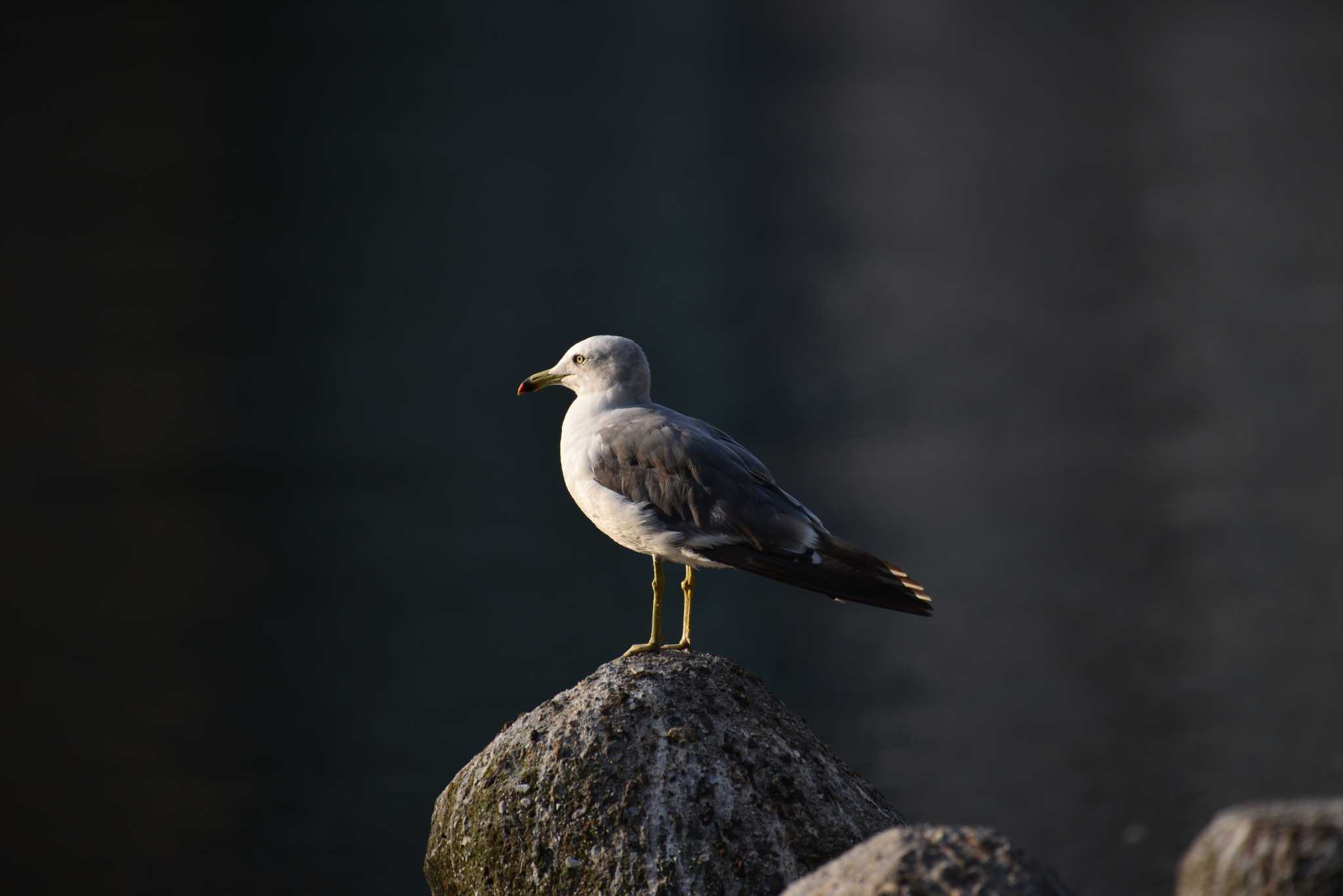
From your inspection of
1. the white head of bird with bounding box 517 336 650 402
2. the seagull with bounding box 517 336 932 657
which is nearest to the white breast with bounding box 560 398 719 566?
the seagull with bounding box 517 336 932 657

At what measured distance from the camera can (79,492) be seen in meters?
73.3

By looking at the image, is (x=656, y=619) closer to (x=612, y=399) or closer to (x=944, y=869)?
(x=612, y=399)

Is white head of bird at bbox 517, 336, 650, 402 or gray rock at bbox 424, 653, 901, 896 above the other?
white head of bird at bbox 517, 336, 650, 402

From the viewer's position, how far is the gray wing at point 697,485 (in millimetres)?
6727

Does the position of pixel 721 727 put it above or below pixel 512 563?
above

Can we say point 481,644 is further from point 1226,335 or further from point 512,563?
point 1226,335

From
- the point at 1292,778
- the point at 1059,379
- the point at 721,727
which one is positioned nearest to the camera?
the point at 721,727

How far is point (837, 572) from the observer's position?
6.50 m

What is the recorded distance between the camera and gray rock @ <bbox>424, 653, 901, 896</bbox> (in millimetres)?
6098

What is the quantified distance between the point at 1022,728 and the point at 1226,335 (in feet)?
264

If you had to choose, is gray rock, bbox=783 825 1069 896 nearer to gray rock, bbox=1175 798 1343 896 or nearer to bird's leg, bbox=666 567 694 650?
gray rock, bbox=1175 798 1343 896

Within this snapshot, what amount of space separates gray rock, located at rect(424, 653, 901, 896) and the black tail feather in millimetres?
555

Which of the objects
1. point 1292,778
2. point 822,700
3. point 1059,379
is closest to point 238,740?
A: point 822,700

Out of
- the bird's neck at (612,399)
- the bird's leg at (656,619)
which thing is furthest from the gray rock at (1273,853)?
the bird's neck at (612,399)
